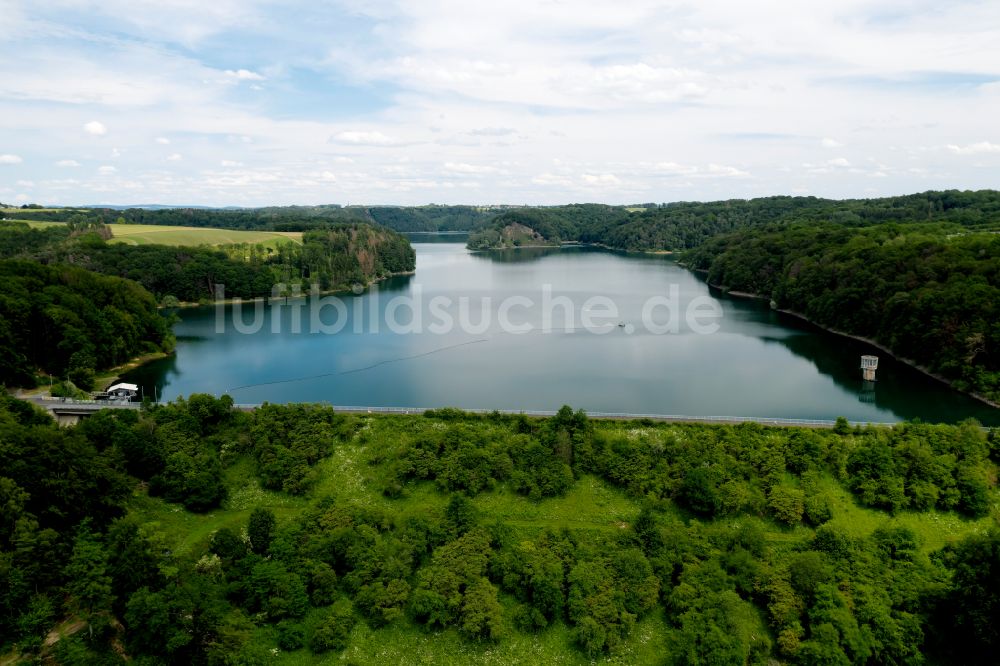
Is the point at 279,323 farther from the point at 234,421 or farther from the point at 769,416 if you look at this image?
the point at 769,416

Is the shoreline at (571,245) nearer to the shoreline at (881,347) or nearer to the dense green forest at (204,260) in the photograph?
the dense green forest at (204,260)

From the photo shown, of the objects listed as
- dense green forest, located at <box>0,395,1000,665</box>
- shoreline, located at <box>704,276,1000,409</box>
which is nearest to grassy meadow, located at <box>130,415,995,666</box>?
dense green forest, located at <box>0,395,1000,665</box>

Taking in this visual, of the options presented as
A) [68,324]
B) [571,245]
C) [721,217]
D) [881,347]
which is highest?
[721,217]

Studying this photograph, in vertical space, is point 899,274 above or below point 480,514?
above

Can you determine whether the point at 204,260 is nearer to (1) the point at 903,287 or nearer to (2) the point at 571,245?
(1) the point at 903,287

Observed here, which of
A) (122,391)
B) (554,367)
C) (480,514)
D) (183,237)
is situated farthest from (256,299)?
(480,514)

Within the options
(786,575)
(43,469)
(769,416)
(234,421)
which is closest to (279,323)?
(234,421)

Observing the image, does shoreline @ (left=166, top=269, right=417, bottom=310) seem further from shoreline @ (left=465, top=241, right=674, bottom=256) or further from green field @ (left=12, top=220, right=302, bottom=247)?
shoreline @ (left=465, top=241, right=674, bottom=256)
